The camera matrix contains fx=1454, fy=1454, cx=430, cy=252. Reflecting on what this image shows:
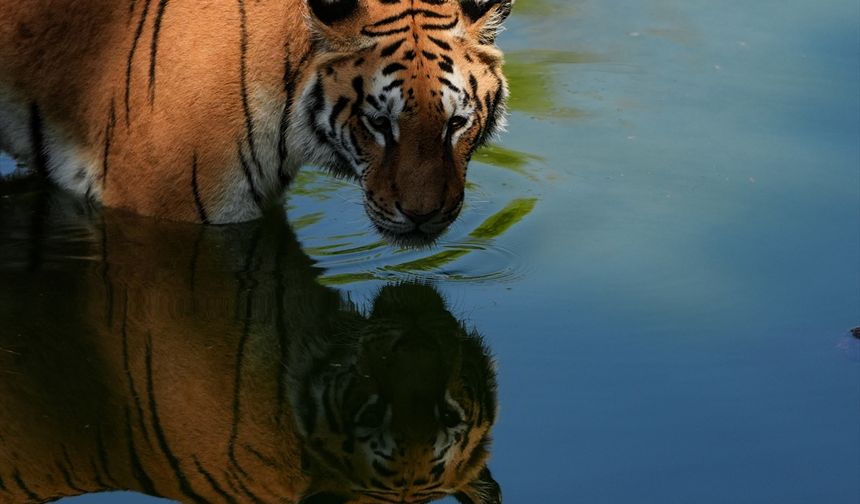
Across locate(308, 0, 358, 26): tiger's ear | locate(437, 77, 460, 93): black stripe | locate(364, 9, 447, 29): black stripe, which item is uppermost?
locate(308, 0, 358, 26): tiger's ear

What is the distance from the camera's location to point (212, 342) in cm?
368

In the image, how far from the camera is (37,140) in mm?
4488

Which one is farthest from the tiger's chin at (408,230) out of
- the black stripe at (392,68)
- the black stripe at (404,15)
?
the black stripe at (404,15)

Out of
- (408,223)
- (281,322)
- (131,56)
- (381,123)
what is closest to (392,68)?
(381,123)

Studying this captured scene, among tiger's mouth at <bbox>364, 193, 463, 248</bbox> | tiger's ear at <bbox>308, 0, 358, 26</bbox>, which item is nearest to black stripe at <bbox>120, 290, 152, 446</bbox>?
tiger's mouth at <bbox>364, 193, 463, 248</bbox>

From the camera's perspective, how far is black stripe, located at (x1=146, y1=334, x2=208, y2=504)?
10.0 ft

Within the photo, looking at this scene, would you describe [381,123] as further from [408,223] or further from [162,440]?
[162,440]

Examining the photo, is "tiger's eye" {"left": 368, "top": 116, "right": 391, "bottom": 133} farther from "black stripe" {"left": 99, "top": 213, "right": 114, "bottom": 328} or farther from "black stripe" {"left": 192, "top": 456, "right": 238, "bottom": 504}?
"black stripe" {"left": 192, "top": 456, "right": 238, "bottom": 504}

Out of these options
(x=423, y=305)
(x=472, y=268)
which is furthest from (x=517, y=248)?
(x=423, y=305)

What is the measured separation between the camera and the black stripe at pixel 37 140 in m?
4.45

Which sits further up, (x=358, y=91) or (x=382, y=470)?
(x=358, y=91)

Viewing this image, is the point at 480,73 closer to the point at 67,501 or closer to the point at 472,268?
the point at 472,268

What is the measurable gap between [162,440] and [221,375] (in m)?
0.31

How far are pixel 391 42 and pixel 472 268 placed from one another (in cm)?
70
